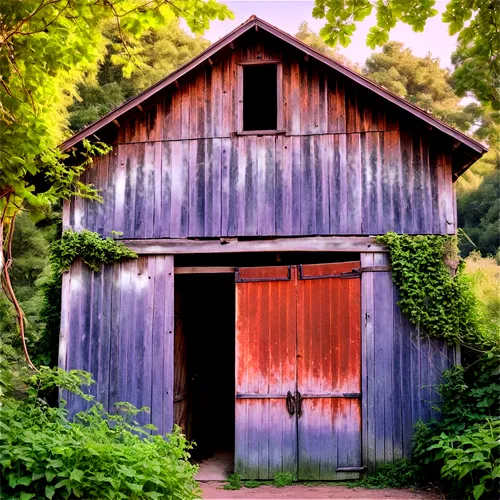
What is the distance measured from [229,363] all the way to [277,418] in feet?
16.8

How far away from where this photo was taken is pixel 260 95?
40.8 ft

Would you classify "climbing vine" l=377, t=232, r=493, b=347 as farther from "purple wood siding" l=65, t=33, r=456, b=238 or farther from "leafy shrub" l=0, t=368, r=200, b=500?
"leafy shrub" l=0, t=368, r=200, b=500

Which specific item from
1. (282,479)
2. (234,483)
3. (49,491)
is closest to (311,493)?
(282,479)

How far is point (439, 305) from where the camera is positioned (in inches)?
351

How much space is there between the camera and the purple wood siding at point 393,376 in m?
8.86

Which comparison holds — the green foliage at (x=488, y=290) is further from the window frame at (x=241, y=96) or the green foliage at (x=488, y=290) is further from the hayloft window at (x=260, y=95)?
the hayloft window at (x=260, y=95)

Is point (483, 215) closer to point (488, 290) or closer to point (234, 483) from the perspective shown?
point (488, 290)

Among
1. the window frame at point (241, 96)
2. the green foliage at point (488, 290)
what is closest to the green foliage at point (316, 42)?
the green foliage at point (488, 290)

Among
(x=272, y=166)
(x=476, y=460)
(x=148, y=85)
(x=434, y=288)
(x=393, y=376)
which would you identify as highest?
(x=148, y=85)

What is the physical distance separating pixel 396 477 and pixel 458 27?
6521mm

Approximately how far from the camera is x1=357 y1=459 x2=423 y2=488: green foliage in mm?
8500

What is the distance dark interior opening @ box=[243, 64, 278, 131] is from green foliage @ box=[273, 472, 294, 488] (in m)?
6.16

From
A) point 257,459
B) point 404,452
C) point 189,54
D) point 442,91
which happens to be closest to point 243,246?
point 257,459

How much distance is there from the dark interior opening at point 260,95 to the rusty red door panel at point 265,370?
3.48 m
